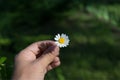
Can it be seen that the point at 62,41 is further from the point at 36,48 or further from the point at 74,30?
the point at 74,30

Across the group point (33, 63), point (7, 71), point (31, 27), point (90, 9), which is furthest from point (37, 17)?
point (33, 63)

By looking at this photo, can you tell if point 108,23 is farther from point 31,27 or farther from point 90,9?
point 31,27

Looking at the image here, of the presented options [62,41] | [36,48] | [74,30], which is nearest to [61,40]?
[62,41]

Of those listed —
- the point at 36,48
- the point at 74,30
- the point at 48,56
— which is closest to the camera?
the point at 48,56

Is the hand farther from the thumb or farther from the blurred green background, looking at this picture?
the blurred green background

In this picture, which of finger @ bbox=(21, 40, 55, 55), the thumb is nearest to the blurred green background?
finger @ bbox=(21, 40, 55, 55)

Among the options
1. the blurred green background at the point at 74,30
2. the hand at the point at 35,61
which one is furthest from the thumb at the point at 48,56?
the blurred green background at the point at 74,30

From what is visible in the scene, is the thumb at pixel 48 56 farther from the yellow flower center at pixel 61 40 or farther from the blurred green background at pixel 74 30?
the blurred green background at pixel 74 30
